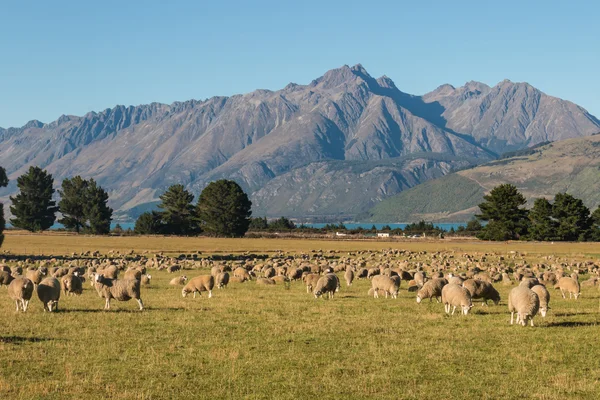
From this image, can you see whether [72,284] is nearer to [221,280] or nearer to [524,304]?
[221,280]

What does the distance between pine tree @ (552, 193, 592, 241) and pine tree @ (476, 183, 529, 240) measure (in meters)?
5.12

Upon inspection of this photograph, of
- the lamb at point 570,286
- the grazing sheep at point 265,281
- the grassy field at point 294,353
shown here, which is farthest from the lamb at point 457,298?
the grazing sheep at point 265,281

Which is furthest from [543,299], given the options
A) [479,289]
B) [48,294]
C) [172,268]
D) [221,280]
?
[172,268]

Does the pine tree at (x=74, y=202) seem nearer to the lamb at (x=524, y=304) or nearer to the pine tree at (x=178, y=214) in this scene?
the pine tree at (x=178, y=214)

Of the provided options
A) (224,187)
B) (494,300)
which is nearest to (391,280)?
(494,300)

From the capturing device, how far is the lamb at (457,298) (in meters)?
24.3

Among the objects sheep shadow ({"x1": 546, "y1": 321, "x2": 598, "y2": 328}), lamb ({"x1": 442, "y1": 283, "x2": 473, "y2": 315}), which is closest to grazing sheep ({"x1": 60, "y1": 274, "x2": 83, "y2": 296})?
→ lamb ({"x1": 442, "y1": 283, "x2": 473, "y2": 315})

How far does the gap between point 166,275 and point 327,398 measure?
33.3 meters

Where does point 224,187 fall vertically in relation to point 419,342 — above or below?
above

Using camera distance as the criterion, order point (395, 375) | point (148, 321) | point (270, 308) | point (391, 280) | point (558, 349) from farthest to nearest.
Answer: point (391, 280), point (270, 308), point (148, 321), point (558, 349), point (395, 375)

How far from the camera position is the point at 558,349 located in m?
18.1

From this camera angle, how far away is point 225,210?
11875 centimetres

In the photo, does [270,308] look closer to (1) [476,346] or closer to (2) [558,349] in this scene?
(1) [476,346]

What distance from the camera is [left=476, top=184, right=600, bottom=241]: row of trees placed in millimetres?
106250
